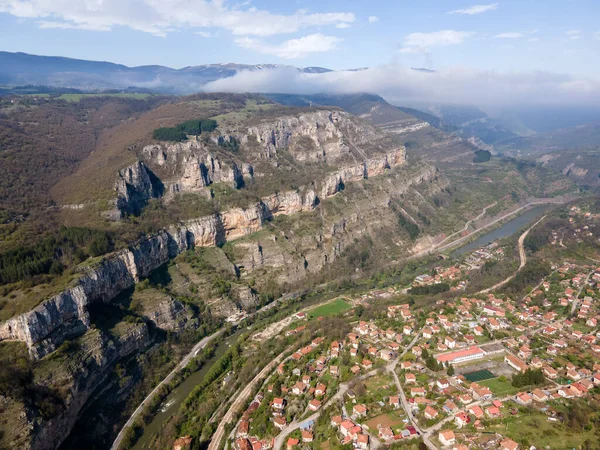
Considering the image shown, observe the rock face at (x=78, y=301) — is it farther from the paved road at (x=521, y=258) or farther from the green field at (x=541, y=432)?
the paved road at (x=521, y=258)

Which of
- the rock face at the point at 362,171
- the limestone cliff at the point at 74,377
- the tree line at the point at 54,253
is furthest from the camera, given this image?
the rock face at the point at 362,171

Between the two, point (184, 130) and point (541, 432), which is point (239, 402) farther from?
Result: point (184, 130)

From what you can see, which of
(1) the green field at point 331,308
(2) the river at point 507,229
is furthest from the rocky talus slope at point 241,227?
(2) the river at point 507,229

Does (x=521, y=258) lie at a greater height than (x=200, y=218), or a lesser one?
lesser

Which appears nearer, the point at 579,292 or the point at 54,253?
the point at 54,253

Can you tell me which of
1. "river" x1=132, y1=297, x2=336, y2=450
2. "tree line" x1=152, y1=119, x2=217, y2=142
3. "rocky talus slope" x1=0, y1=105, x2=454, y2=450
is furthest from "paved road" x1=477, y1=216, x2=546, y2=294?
"tree line" x1=152, y1=119, x2=217, y2=142


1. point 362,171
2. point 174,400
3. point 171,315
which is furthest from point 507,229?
point 174,400

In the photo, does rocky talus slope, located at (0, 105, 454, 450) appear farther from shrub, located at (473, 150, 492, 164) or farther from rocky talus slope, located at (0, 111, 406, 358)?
shrub, located at (473, 150, 492, 164)
